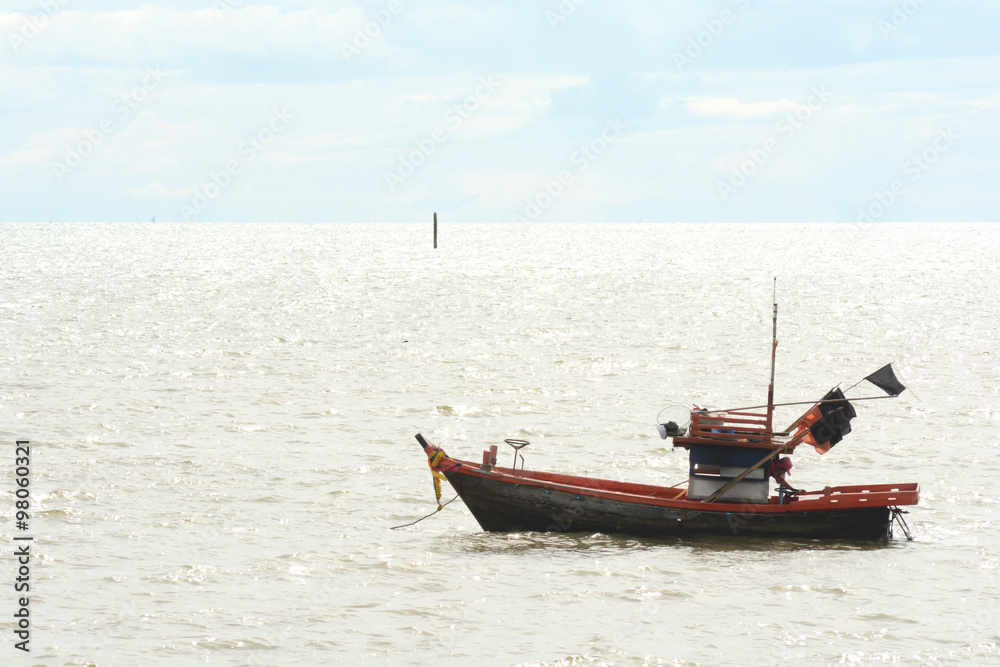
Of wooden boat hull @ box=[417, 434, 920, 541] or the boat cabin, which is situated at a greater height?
the boat cabin

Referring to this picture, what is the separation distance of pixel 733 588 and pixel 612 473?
7949 millimetres

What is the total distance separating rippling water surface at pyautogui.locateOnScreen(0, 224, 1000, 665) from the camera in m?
13.9

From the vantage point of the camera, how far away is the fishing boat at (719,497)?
18250mm

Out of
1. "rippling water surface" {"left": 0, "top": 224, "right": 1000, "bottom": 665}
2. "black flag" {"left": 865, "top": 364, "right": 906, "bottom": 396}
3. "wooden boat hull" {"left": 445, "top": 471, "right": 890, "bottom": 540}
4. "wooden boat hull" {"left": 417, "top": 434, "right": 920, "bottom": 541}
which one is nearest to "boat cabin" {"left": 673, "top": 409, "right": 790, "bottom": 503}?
"wooden boat hull" {"left": 417, "top": 434, "right": 920, "bottom": 541}

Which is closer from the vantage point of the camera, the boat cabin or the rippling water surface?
the rippling water surface

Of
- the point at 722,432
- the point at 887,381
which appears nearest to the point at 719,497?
the point at 722,432

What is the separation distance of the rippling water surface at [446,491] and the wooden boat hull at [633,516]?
288mm

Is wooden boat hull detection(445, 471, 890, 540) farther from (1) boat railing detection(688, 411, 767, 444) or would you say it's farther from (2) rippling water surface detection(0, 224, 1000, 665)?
(1) boat railing detection(688, 411, 767, 444)

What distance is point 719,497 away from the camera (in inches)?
730

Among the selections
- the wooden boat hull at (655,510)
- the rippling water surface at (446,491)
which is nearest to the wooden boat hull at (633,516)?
the wooden boat hull at (655,510)

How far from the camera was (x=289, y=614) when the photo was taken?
567 inches

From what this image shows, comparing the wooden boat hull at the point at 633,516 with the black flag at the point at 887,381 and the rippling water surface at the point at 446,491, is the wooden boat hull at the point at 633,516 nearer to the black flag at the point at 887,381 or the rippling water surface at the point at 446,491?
the rippling water surface at the point at 446,491

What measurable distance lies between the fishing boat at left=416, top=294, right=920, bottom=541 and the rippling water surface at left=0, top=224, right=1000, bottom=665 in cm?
34

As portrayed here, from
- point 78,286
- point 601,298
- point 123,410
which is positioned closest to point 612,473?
point 123,410
